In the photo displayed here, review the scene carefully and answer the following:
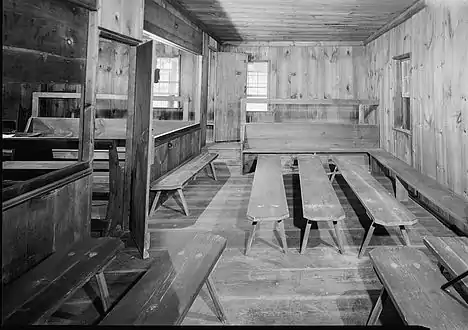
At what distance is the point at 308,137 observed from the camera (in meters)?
6.26

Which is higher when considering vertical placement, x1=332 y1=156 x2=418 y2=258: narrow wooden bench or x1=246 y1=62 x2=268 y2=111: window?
x1=246 y1=62 x2=268 y2=111: window

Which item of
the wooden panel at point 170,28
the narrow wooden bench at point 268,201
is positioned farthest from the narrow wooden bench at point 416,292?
the wooden panel at point 170,28

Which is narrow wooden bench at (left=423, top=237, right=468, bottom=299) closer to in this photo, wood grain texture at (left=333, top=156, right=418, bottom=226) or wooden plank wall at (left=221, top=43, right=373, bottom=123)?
wood grain texture at (left=333, top=156, right=418, bottom=226)

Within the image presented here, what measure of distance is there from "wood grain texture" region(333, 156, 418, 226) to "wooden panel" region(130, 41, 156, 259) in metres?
1.68

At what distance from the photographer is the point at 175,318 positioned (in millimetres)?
1463

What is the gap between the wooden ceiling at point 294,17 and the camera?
4691 mm

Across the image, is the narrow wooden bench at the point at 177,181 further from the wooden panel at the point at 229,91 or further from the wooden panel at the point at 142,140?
the wooden panel at the point at 229,91

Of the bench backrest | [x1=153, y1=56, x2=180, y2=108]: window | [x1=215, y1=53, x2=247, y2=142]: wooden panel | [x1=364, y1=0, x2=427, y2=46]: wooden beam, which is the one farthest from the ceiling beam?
[x1=364, y1=0, x2=427, y2=46]: wooden beam

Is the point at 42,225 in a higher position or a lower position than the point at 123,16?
lower

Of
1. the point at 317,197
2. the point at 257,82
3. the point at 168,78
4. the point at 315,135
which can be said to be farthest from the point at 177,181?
the point at 257,82

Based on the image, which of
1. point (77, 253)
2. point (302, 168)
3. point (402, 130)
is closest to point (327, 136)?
point (402, 130)

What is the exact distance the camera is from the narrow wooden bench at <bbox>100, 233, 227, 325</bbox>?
4.80 ft

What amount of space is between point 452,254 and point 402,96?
3966 mm

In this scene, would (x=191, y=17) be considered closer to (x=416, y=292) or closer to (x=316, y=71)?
(x=316, y=71)
